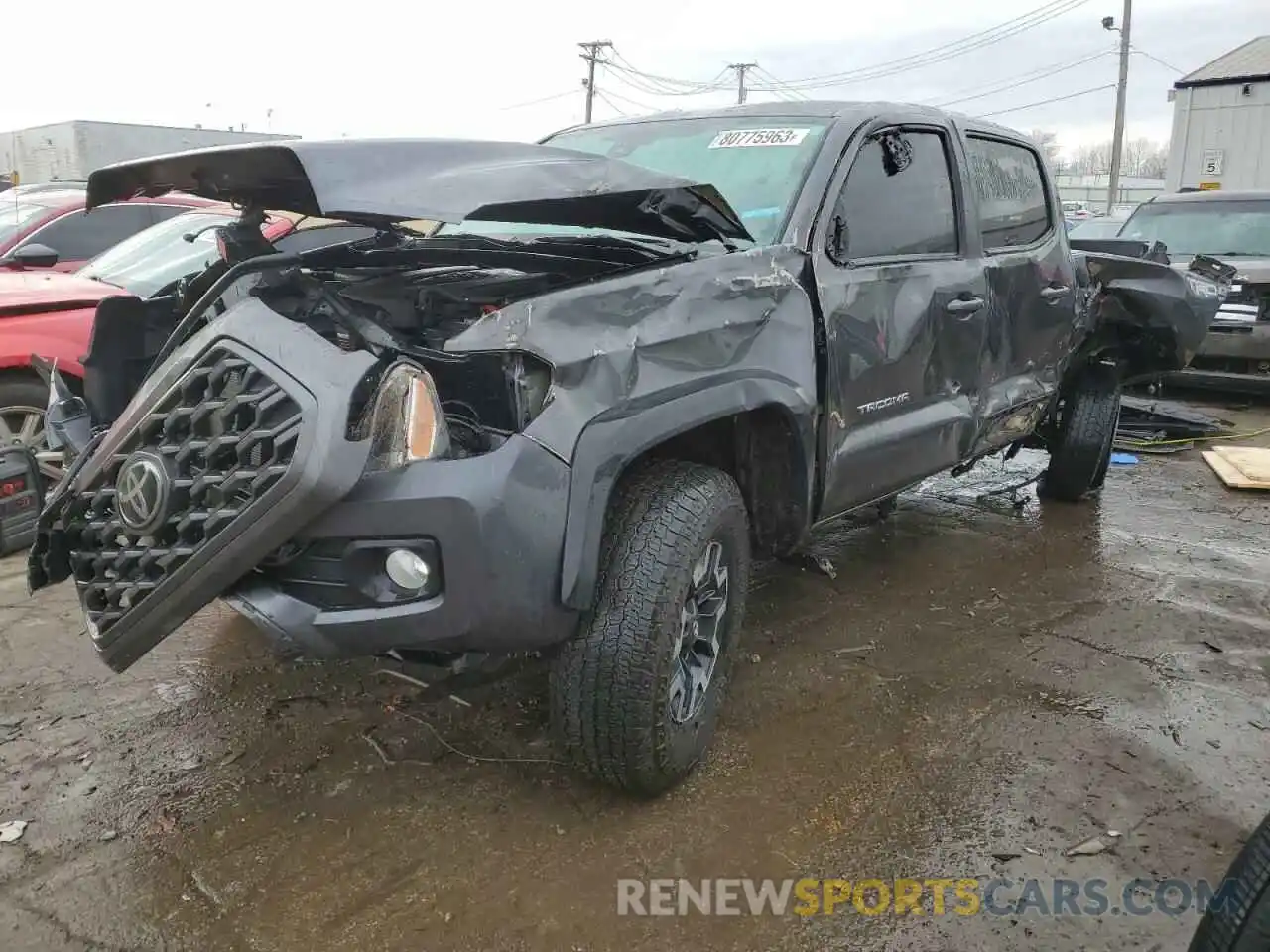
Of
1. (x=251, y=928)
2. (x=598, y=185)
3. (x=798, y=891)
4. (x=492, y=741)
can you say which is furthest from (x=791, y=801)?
(x=598, y=185)

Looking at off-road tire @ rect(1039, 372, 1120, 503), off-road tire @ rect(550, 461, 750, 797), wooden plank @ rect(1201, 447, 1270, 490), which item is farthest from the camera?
wooden plank @ rect(1201, 447, 1270, 490)

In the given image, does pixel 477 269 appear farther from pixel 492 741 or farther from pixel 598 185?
pixel 492 741

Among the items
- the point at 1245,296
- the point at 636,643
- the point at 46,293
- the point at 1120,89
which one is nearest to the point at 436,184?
the point at 636,643

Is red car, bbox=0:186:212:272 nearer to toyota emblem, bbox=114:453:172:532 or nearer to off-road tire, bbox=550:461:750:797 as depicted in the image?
toyota emblem, bbox=114:453:172:532

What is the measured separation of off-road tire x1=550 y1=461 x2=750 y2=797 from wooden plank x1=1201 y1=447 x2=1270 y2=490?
4.68 m

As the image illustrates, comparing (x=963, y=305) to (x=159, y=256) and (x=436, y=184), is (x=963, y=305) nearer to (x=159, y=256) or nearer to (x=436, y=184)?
(x=436, y=184)

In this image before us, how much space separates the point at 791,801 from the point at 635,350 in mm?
1252

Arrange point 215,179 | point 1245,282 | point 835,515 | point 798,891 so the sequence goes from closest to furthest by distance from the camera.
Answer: point 798,891
point 215,179
point 835,515
point 1245,282

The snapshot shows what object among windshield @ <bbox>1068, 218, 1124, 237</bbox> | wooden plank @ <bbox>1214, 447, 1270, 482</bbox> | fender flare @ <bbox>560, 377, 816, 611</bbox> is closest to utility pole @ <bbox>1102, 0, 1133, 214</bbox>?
windshield @ <bbox>1068, 218, 1124, 237</bbox>

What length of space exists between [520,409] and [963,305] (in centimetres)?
215

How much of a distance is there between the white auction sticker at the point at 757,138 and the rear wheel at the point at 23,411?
10.9 ft

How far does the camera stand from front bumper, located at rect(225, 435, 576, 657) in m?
2.01

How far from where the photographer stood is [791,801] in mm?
2582

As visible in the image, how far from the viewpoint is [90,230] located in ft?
23.9
